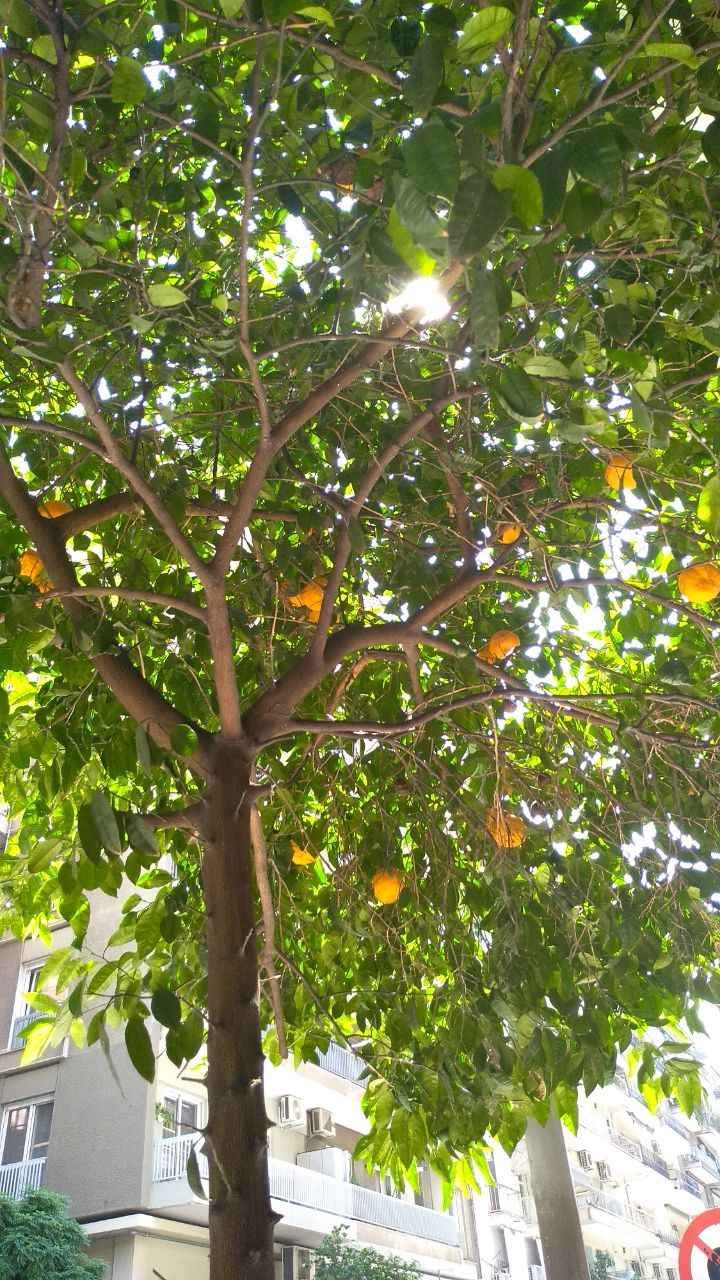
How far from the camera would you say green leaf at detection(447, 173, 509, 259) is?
0.88 meters

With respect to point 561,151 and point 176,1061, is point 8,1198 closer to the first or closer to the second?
point 176,1061

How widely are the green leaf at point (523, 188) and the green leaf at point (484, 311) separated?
63 mm

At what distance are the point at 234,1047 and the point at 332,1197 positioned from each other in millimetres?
12436

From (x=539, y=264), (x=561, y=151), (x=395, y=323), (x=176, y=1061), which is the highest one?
(x=395, y=323)

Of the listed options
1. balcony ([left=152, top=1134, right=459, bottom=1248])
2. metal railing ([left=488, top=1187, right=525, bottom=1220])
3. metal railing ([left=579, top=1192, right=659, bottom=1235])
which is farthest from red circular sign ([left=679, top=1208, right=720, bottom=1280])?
metal railing ([left=579, top=1192, right=659, bottom=1235])

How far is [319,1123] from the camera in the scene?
13.2 meters

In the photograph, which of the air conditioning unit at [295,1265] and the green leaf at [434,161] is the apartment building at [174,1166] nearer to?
the air conditioning unit at [295,1265]

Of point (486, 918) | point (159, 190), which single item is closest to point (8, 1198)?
point (486, 918)

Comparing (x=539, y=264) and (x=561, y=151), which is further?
(x=539, y=264)

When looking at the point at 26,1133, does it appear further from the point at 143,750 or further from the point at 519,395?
the point at 519,395

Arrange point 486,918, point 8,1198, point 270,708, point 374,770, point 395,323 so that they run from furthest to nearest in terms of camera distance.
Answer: point 8,1198 < point 374,770 < point 486,918 < point 270,708 < point 395,323

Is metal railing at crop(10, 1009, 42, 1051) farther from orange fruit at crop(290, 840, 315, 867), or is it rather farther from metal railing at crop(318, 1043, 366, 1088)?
orange fruit at crop(290, 840, 315, 867)

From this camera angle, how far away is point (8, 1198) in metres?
8.61

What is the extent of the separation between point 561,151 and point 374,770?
2.19 metres
